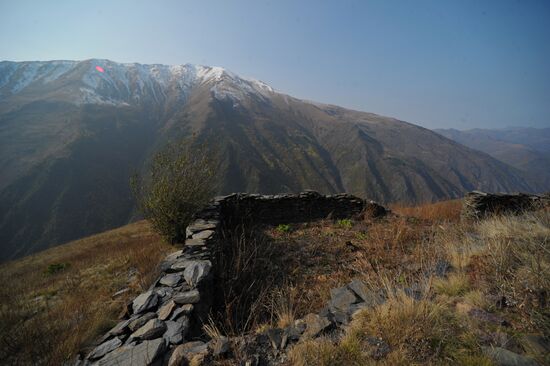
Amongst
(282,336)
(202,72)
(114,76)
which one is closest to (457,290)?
(282,336)

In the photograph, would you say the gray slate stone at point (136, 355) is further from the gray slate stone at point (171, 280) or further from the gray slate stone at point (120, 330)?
the gray slate stone at point (171, 280)

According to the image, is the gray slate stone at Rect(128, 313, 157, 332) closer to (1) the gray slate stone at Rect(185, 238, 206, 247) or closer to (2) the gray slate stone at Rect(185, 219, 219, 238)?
(1) the gray slate stone at Rect(185, 238, 206, 247)

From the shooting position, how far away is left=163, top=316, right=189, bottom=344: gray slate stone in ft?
7.59

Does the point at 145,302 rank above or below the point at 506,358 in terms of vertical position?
below

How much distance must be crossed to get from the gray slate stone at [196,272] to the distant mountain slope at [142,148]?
3025 centimetres

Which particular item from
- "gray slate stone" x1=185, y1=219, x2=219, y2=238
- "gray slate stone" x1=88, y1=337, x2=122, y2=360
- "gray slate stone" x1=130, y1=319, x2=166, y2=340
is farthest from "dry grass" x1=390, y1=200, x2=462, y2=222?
"gray slate stone" x1=88, y1=337, x2=122, y2=360

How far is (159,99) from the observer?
160875mm

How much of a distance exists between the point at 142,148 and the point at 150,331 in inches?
4913

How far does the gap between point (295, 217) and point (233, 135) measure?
113 m

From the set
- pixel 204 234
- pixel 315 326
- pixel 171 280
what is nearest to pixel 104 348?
pixel 171 280

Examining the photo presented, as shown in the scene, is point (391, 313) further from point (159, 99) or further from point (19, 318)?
point (159, 99)

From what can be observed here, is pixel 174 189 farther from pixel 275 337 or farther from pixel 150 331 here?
pixel 275 337

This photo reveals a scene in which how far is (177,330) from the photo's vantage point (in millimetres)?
2418

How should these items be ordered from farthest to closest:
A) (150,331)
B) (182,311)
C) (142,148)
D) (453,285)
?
(142,148) < (453,285) < (182,311) < (150,331)
